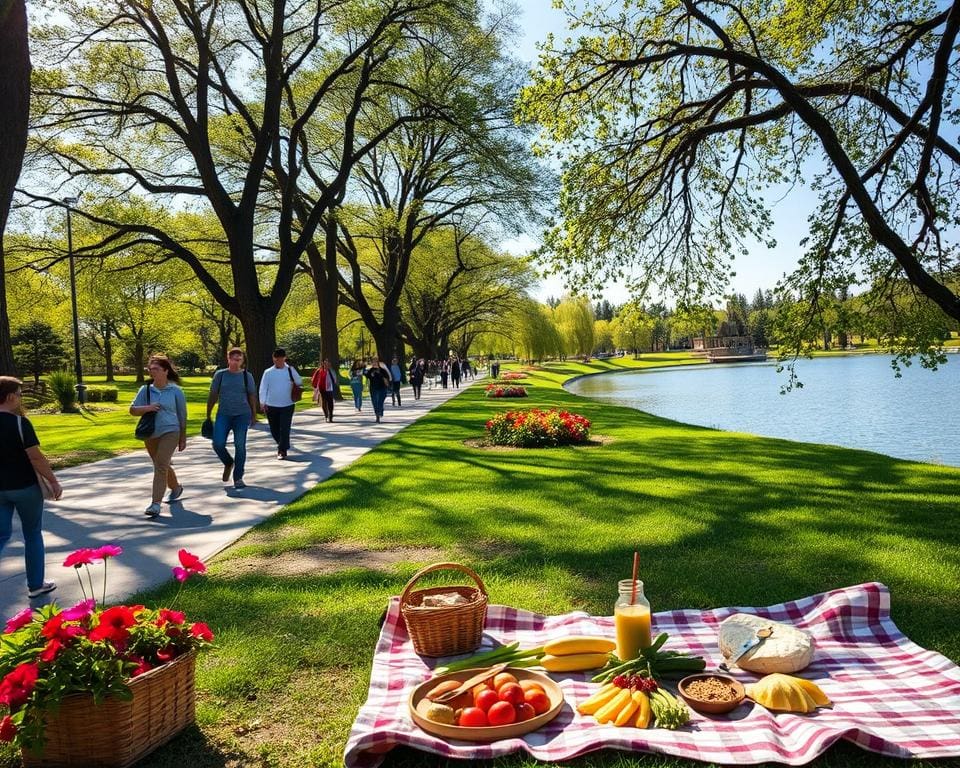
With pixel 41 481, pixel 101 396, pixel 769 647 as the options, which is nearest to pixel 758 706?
pixel 769 647

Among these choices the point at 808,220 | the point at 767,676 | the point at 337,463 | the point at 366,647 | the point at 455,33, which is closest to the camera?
the point at 767,676

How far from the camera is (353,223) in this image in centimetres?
2741

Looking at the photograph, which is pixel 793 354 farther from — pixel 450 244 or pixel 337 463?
pixel 450 244

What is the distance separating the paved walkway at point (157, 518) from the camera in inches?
232

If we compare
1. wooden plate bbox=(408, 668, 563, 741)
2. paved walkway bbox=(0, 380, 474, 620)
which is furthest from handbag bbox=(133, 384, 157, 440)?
wooden plate bbox=(408, 668, 563, 741)

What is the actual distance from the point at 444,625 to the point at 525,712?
82 cm

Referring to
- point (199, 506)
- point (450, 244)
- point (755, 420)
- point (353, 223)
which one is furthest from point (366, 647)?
point (450, 244)

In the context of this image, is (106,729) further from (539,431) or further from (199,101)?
(199,101)

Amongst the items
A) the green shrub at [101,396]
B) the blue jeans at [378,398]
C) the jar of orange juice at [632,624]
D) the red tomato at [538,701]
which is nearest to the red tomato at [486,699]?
the red tomato at [538,701]

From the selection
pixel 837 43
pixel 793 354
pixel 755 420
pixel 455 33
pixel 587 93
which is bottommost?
pixel 755 420

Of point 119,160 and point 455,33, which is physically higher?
point 455,33

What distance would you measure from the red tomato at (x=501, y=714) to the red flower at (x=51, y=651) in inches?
74.9

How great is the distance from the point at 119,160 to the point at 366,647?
19948 millimetres

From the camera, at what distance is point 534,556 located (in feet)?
20.0
